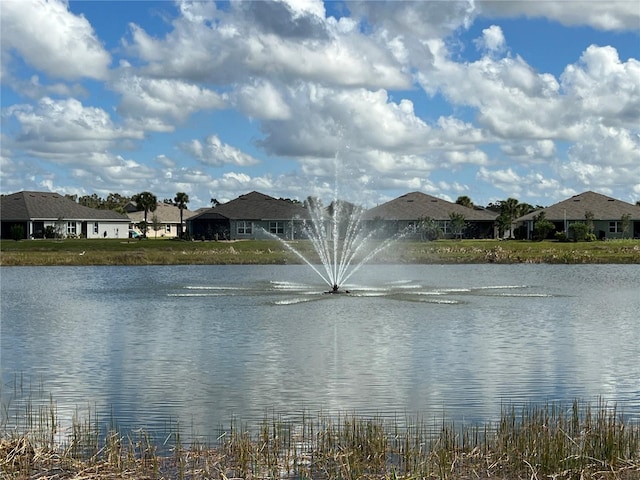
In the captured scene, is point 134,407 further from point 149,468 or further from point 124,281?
point 124,281

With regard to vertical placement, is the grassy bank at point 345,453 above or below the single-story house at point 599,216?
below

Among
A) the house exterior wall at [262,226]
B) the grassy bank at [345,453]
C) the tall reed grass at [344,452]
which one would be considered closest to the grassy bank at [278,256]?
the house exterior wall at [262,226]

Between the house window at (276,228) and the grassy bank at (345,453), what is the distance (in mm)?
96019

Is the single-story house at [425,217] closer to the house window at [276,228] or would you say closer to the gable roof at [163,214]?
the house window at [276,228]

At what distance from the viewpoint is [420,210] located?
11162 centimetres

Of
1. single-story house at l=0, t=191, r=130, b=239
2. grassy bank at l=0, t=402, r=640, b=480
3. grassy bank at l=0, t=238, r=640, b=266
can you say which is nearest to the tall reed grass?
grassy bank at l=0, t=402, r=640, b=480

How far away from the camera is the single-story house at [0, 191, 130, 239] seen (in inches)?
4146

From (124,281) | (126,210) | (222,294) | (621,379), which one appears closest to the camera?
(621,379)

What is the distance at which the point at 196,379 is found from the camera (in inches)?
751

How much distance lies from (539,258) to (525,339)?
42.0m

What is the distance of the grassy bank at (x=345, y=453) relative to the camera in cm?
1140

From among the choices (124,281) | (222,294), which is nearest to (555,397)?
(222,294)

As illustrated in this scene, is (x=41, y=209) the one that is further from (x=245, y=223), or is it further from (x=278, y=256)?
(x=278, y=256)

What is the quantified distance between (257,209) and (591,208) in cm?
4040
